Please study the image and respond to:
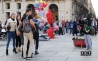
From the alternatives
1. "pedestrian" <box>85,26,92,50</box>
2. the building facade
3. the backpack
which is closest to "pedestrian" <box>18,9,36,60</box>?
the backpack

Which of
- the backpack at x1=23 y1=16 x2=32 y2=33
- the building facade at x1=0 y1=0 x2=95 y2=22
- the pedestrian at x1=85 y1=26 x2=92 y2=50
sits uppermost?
the building facade at x1=0 y1=0 x2=95 y2=22

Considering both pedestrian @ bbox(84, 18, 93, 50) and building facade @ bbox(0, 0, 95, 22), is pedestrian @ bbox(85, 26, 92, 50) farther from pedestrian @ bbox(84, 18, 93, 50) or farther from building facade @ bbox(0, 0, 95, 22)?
building facade @ bbox(0, 0, 95, 22)

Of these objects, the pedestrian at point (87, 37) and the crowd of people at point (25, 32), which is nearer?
the crowd of people at point (25, 32)

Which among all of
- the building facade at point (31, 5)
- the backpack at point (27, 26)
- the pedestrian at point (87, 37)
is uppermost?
the building facade at point (31, 5)

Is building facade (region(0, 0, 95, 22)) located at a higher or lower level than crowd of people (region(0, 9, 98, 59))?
higher

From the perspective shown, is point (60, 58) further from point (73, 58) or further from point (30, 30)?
point (30, 30)

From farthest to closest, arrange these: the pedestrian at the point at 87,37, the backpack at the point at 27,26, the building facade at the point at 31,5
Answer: the building facade at the point at 31,5, the pedestrian at the point at 87,37, the backpack at the point at 27,26

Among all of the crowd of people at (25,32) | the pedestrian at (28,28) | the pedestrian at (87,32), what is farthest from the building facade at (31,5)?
the pedestrian at (28,28)

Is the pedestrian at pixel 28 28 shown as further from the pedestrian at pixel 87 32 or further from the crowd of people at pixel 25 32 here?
the pedestrian at pixel 87 32

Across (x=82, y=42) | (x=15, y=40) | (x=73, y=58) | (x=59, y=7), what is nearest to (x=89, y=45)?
(x=82, y=42)

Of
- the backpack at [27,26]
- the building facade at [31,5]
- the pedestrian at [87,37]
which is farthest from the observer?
the building facade at [31,5]

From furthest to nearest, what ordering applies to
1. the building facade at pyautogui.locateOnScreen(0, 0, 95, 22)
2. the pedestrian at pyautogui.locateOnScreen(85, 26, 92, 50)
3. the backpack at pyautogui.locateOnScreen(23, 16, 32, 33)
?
Answer: the building facade at pyautogui.locateOnScreen(0, 0, 95, 22)
the pedestrian at pyautogui.locateOnScreen(85, 26, 92, 50)
the backpack at pyautogui.locateOnScreen(23, 16, 32, 33)

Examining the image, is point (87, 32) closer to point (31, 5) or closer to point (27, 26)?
point (27, 26)

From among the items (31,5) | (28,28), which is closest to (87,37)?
(28,28)
